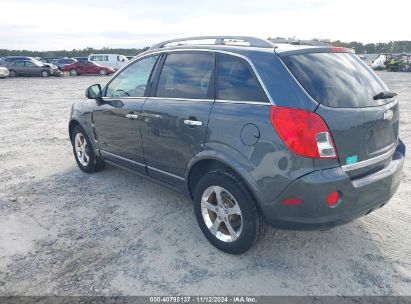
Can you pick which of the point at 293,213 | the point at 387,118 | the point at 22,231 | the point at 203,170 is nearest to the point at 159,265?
the point at 203,170

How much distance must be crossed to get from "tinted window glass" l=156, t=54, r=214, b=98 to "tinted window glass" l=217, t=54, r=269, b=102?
15 centimetres

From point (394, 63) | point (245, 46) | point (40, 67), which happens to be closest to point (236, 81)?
point (245, 46)

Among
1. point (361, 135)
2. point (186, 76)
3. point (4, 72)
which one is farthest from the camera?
point (4, 72)

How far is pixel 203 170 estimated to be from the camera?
346 centimetres

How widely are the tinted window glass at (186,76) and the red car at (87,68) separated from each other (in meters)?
27.6

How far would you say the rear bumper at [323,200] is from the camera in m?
2.62

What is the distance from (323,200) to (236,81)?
1.23 m

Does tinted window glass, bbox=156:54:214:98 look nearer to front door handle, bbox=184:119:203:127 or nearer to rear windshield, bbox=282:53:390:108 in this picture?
front door handle, bbox=184:119:203:127

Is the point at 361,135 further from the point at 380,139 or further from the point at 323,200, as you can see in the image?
the point at 323,200

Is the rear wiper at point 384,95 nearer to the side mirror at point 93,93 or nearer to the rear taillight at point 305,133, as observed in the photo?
the rear taillight at point 305,133

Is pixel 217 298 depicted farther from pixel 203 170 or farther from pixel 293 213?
pixel 203 170

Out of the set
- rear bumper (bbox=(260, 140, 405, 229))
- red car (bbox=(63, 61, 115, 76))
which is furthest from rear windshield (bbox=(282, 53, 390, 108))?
red car (bbox=(63, 61, 115, 76))

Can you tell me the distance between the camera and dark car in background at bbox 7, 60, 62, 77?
2714 centimetres

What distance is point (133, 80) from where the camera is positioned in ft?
14.1
